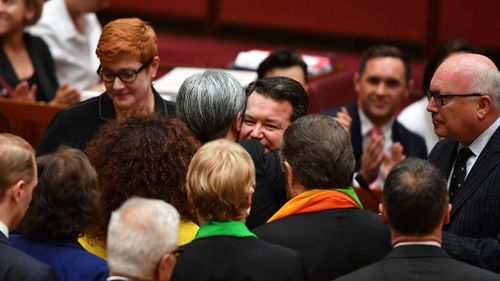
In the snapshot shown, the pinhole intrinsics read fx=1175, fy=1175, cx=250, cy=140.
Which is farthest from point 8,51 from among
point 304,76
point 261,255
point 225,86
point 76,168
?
point 261,255

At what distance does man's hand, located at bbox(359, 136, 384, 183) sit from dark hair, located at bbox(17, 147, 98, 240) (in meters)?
2.64

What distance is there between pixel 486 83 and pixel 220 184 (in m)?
1.30

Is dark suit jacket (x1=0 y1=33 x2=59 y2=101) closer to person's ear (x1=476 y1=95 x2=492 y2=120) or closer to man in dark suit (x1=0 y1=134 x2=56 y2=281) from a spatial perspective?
man in dark suit (x1=0 y1=134 x2=56 y2=281)

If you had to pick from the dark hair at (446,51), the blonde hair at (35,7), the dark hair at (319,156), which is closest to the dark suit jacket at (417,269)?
the dark hair at (319,156)

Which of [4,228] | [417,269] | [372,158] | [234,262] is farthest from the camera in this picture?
[372,158]

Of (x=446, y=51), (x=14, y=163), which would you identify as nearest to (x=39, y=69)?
(x=446, y=51)

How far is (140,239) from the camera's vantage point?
3006mm

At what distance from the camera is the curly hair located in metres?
3.73

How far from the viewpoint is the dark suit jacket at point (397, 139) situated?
6.27 meters

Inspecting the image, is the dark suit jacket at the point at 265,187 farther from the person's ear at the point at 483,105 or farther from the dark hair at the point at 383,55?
the dark hair at the point at 383,55

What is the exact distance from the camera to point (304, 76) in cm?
601

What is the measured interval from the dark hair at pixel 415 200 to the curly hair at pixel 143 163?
738mm

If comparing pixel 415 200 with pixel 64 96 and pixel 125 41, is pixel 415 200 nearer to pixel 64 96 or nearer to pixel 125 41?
pixel 125 41

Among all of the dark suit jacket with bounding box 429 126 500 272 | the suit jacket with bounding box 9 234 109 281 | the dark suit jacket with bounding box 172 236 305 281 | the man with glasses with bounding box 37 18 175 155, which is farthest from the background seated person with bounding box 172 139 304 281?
the man with glasses with bounding box 37 18 175 155
